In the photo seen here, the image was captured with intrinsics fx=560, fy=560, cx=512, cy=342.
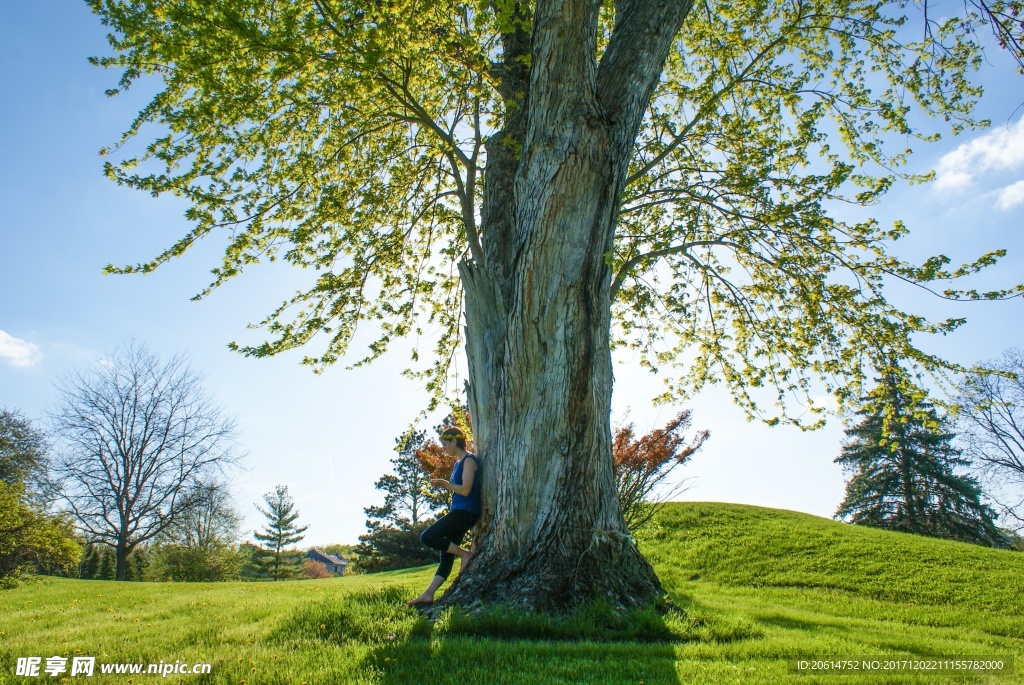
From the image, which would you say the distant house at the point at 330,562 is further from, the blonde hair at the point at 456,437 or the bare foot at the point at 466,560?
the bare foot at the point at 466,560

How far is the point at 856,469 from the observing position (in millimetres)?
29422

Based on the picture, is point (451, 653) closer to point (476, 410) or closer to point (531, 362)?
point (531, 362)

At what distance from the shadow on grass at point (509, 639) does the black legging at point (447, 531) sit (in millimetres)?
687

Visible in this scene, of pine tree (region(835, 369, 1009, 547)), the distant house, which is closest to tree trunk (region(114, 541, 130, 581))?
pine tree (region(835, 369, 1009, 547))

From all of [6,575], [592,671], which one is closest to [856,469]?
[592,671]

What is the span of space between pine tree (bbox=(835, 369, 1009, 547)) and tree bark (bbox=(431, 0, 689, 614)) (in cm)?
2436

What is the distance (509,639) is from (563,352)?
253 centimetres

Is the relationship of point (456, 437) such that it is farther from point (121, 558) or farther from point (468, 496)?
point (121, 558)

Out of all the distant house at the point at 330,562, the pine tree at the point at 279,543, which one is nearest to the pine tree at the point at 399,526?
the pine tree at the point at 279,543

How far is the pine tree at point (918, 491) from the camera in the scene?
25484 mm

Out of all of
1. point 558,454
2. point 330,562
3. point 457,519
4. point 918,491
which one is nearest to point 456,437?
point 457,519

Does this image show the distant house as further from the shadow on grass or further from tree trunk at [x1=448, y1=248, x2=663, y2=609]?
tree trunk at [x1=448, y1=248, x2=663, y2=609]

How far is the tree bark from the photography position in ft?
17.2

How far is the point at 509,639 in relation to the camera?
4277 mm
